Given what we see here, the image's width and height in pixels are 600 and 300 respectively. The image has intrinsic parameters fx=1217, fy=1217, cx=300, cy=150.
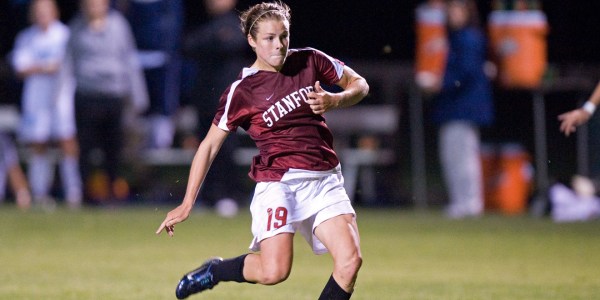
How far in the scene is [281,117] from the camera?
706 cm

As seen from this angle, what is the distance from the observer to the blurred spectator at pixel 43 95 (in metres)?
16.5

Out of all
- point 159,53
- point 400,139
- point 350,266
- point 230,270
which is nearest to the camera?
point 350,266

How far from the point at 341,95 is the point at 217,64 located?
859 cm

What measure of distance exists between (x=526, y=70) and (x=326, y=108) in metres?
9.84

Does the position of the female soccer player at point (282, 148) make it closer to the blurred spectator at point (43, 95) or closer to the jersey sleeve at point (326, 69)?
the jersey sleeve at point (326, 69)

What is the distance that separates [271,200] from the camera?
22.9 ft

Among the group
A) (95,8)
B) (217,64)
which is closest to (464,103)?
(217,64)

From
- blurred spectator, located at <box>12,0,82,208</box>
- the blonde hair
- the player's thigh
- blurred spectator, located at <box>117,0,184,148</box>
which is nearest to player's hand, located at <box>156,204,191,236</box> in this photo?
the player's thigh

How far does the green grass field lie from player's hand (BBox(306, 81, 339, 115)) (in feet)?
7.19

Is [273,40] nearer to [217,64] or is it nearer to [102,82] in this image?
[217,64]

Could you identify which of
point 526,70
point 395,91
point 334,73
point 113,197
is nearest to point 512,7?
point 526,70

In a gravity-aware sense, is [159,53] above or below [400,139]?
above

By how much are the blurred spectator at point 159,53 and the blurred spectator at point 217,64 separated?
1294mm

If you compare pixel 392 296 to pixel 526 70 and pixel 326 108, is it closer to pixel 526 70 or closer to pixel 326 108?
pixel 326 108
